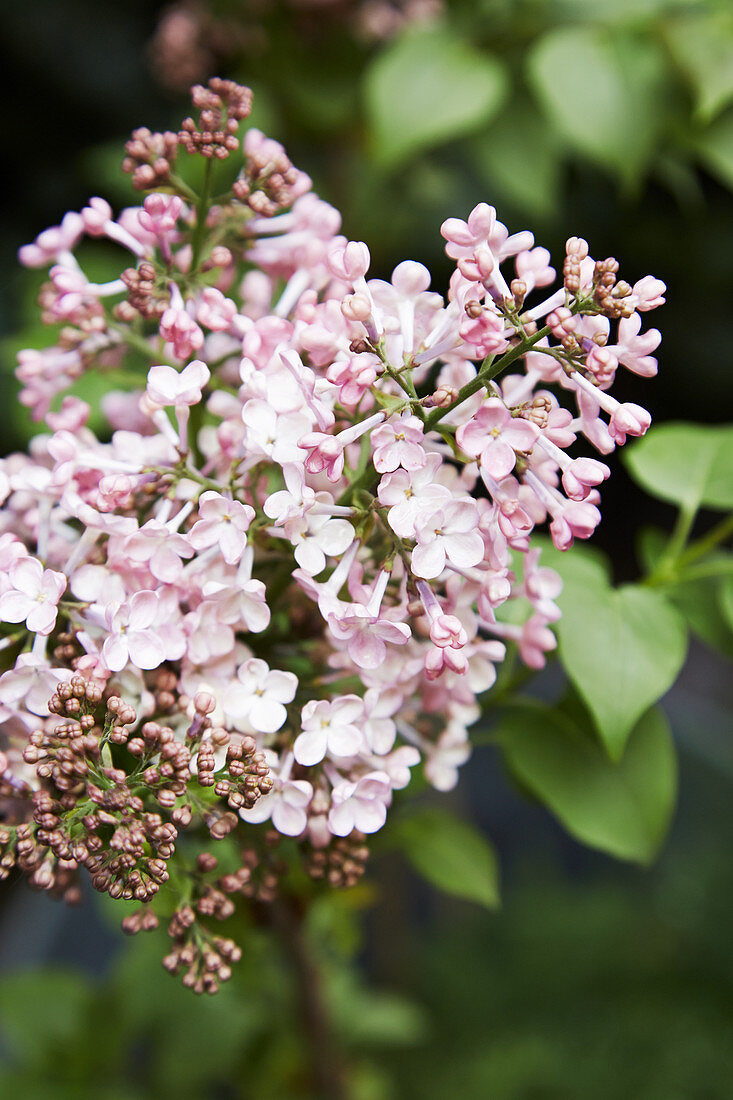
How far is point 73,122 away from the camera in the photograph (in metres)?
1.60

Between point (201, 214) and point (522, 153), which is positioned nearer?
point (201, 214)

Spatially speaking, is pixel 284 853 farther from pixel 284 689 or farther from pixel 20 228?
pixel 20 228

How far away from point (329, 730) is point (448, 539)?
0.10m

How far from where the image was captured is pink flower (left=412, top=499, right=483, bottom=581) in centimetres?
35

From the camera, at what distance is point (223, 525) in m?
0.38

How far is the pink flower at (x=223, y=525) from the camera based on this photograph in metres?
0.37

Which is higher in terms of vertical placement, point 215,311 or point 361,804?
point 215,311

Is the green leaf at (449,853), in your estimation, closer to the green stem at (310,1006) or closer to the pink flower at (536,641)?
the green stem at (310,1006)

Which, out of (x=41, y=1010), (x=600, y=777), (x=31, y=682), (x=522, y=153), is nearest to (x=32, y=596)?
(x=31, y=682)

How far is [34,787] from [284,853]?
16 cm

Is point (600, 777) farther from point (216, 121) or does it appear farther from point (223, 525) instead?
point (216, 121)

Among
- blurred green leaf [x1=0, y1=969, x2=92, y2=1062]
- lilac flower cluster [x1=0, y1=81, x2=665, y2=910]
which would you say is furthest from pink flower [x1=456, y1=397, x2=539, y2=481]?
blurred green leaf [x1=0, y1=969, x2=92, y2=1062]

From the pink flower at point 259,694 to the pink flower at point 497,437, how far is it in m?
0.12

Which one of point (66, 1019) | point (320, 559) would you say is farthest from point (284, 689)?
point (66, 1019)
